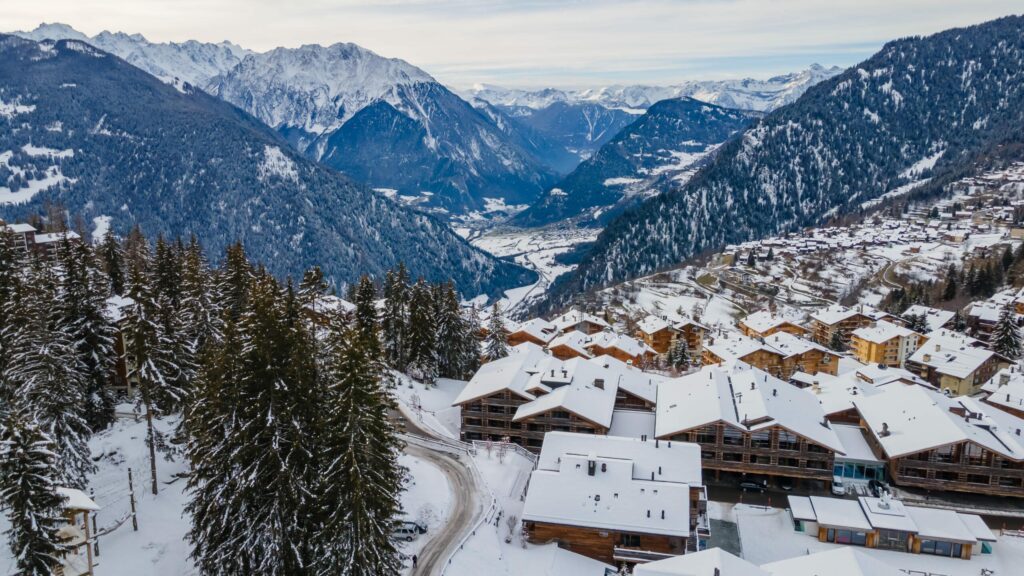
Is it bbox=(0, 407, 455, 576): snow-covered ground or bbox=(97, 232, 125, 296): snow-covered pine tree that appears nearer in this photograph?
bbox=(0, 407, 455, 576): snow-covered ground

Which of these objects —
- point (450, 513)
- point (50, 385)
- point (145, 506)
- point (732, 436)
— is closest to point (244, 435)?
point (145, 506)

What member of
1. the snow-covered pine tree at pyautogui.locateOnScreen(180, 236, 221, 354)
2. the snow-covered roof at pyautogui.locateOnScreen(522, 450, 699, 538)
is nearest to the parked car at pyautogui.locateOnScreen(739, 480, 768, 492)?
the snow-covered roof at pyautogui.locateOnScreen(522, 450, 699, 538)

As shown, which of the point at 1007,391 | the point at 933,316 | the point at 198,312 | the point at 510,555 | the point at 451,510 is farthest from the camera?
the point at 933,316

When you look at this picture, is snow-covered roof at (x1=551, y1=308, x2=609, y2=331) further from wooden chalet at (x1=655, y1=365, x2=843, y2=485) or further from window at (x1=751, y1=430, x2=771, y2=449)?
window at (x1=751, y1=430, x2=771, y2=449)

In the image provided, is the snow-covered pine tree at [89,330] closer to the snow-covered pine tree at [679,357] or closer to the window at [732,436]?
the window at [732,436]

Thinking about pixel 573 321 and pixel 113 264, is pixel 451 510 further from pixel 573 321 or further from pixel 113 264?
pixel 573 321

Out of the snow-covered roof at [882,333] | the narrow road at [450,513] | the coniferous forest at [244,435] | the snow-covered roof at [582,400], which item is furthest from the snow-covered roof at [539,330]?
the coniferous forest at [244,435]

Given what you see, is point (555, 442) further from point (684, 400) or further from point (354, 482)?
point (354, 482)
